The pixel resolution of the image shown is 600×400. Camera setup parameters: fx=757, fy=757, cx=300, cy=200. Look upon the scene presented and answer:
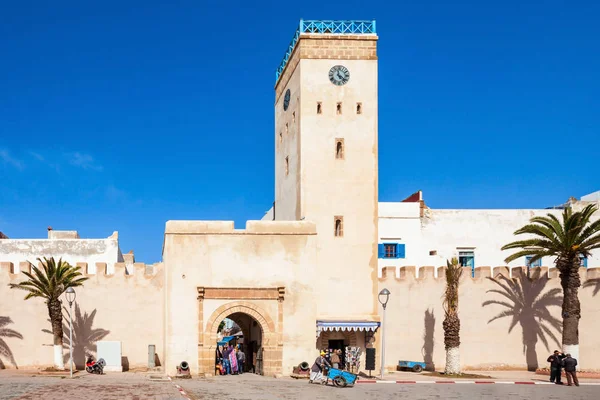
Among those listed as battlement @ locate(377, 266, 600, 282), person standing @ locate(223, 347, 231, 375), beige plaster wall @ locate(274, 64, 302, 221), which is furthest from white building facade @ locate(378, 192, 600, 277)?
person standing @ locate(223, 347, 231, 375)

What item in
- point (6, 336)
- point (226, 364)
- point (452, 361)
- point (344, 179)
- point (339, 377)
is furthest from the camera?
point (6, 336)

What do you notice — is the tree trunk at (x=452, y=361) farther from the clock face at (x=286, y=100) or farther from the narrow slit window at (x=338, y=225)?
the clock face at (x=286, y=100)

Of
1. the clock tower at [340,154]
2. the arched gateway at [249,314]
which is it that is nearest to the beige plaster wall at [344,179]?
the clock tower at [340,154]

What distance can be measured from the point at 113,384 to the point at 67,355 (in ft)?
27.8

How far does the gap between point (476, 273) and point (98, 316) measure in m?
15.7

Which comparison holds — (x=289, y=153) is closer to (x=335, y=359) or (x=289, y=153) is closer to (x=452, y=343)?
(x=335, y=359)

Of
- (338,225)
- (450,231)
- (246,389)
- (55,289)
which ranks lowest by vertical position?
(246,389)

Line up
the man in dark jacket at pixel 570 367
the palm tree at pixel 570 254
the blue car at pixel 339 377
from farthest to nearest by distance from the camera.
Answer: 1. the palm tree at pixel 570 254
2. the man in dark jacket at pixel 570 367
3. the blue car at pixel 339 377

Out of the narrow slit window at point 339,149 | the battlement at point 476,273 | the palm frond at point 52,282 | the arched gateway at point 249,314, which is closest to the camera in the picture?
the arched gateway at point 249,314

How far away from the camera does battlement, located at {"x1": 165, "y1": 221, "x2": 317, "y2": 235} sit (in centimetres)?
2803

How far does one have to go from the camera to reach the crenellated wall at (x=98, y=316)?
1198 inches

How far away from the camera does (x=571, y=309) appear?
28.2 m

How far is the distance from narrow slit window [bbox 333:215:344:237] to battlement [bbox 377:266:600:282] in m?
2.82

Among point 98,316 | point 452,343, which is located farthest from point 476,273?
point 98,316
